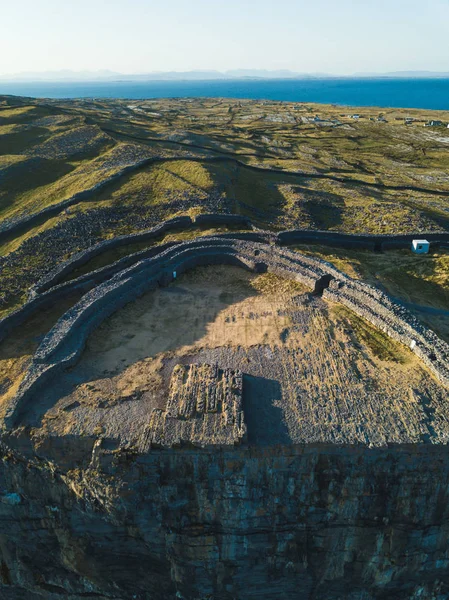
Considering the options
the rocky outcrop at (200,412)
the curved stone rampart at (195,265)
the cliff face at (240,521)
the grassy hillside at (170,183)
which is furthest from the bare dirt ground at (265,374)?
the grassy hillside at (170,183)

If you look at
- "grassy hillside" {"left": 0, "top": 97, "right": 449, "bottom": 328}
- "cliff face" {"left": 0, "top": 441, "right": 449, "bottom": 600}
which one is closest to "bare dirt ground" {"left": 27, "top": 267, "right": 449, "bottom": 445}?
"cliff face" {"left": 0, "top": 441, "right": 449, "bottom": 600}

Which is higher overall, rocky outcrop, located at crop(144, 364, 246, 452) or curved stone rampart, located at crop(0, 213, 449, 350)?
curved stone rampart, located at crop(0, 213, 449, 350)

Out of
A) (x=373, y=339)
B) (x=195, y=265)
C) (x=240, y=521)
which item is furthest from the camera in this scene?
(x=195, y=265)

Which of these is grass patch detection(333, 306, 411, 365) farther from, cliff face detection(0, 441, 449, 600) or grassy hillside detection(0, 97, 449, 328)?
grassy hillside detection(0, 97, 449, 328)

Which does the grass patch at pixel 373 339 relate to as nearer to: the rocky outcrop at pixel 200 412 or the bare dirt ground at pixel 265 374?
the bare dirt ground at pixel 265 374

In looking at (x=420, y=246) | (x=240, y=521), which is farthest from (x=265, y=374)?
(x=420, y=246)

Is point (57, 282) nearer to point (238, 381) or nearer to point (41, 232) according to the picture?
point (41, 232)

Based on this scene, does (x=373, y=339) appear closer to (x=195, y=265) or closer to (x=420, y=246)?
(x=195, y=265)
